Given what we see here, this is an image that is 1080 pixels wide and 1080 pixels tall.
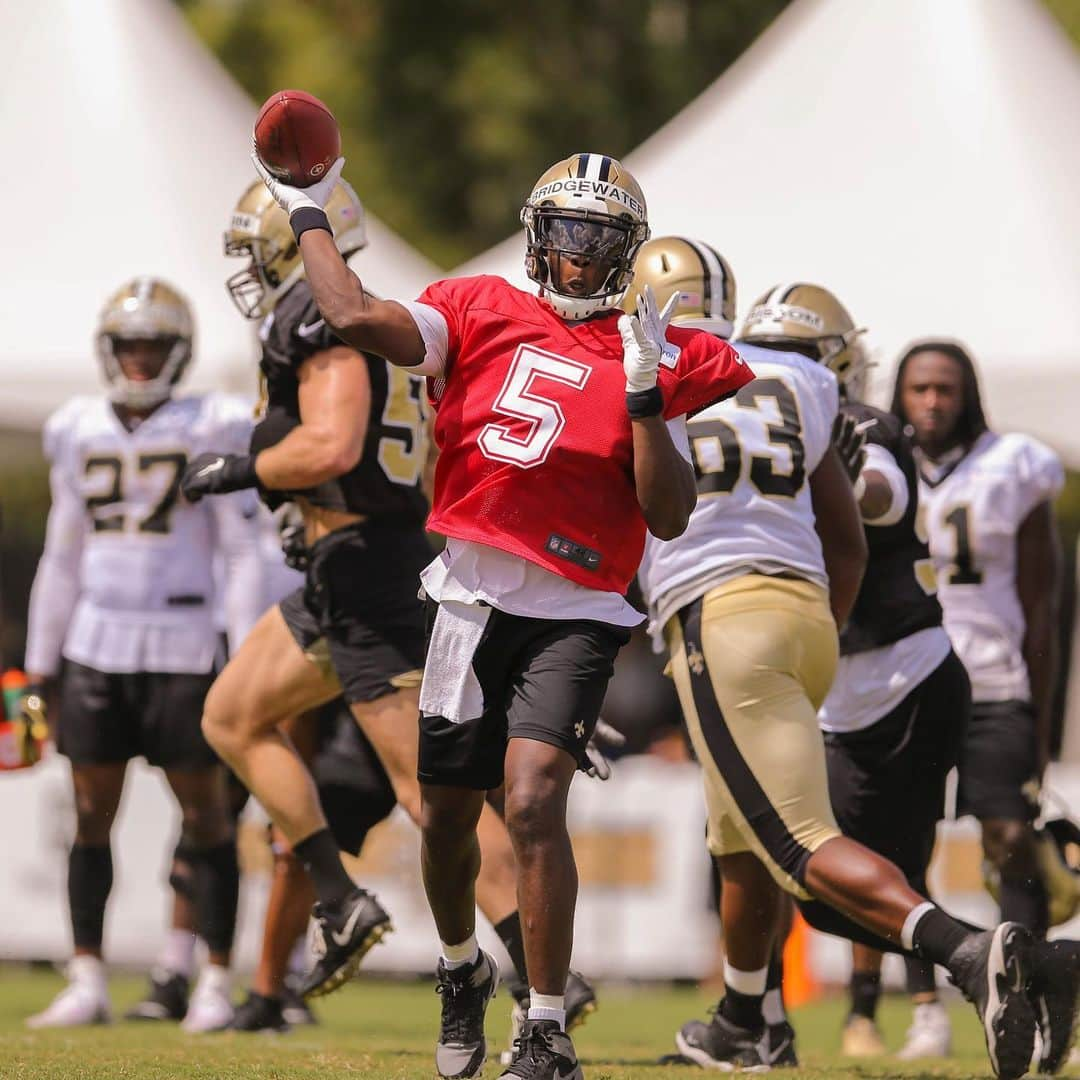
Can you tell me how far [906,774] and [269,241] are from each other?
251 centimetres

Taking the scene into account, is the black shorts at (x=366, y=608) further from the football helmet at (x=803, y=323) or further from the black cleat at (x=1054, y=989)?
the black cleat at (x=1054, y=989)

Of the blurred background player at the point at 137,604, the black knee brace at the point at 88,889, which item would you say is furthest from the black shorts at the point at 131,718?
the black knee brace at the point at 88,889

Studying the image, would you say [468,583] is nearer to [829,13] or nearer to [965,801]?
[965,801]

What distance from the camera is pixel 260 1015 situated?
7.16 m

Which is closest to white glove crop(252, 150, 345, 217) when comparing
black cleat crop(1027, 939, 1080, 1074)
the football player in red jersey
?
the football player in red jersey

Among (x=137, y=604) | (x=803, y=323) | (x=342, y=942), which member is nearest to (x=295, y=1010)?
(x=137, y=604)

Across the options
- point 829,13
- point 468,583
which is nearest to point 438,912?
point 468,583

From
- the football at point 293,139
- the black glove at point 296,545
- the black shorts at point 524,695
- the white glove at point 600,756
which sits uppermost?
the football at point 293,139

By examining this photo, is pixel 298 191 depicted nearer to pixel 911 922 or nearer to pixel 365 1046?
pixel 911 922

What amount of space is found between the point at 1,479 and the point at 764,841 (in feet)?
53.6

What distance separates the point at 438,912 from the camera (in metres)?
5.27

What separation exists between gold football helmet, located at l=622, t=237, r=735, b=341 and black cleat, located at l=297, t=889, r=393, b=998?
6.09 ft

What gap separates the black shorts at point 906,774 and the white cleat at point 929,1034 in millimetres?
931

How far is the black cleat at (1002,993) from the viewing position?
16.2 ft
